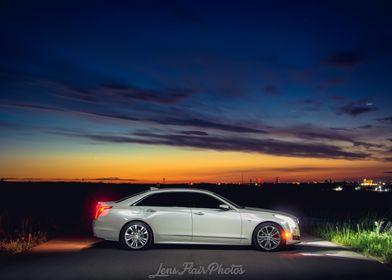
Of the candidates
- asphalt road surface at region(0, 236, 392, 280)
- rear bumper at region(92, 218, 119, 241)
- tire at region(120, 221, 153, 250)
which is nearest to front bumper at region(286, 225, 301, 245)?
asphalt road surface at region(0, 236, 392, 280)

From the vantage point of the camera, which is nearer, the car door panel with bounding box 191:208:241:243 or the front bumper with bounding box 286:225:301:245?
the car door panel with bounding box 191:208:241:243

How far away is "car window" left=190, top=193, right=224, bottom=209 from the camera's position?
1338 cm

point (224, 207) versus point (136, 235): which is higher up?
point (224, 207)

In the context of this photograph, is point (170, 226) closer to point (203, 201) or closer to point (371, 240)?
point (203, 201)

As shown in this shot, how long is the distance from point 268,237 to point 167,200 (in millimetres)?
2591

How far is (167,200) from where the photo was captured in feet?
44.1

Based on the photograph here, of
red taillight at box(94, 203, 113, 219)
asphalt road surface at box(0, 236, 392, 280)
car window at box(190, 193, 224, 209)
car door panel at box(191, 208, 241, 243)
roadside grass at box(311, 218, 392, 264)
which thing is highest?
car window at box(190, 193, 224, 209)

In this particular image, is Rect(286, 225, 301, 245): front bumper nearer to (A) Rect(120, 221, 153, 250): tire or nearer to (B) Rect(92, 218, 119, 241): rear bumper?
(A) Rect(120, 221, 153, 250): tire

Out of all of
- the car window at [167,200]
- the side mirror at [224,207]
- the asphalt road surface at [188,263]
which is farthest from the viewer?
the car window at [167,200]

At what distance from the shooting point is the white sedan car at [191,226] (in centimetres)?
1305

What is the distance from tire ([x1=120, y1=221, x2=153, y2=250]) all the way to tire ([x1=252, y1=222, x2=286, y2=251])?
99.4 inches

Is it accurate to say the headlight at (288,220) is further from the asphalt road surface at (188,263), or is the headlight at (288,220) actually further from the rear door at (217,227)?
the rear door at (217,227)

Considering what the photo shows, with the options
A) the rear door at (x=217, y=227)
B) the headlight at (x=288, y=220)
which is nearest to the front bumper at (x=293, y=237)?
the headlight at (x=288, y=220)

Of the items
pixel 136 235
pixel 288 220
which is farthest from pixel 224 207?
pixel 136 235
